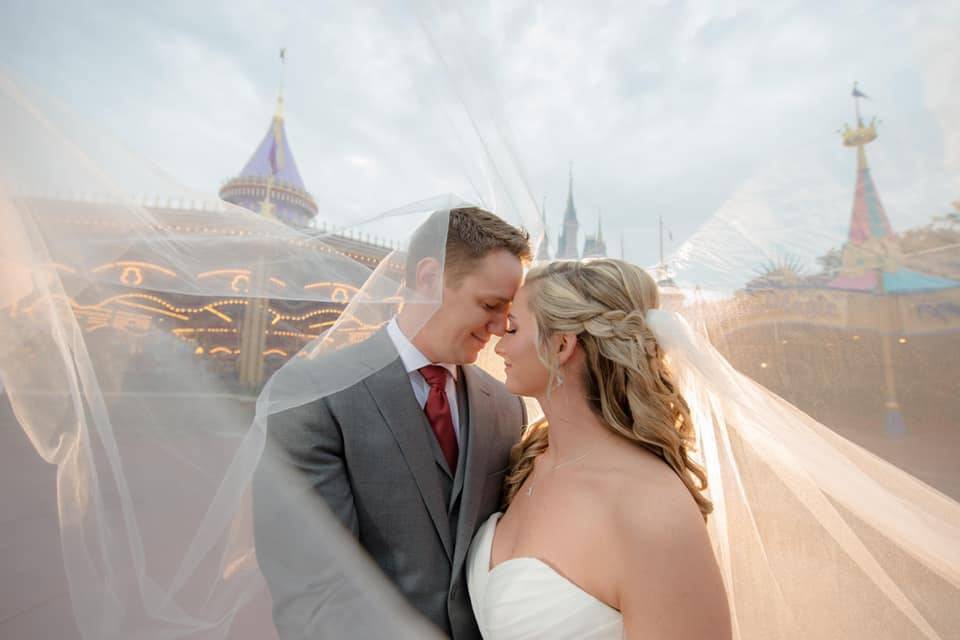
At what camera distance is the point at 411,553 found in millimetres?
1384

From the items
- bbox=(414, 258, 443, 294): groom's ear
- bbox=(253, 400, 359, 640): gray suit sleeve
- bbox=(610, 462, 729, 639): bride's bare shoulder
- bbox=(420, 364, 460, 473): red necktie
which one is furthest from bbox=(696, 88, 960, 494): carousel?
bbox=(253, 400, 359, 640): gray suit sleeve

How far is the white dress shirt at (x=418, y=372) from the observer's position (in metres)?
1.44

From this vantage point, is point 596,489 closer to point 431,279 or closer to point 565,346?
point 565,346

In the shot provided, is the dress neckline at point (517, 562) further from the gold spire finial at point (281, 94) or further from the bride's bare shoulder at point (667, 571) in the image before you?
the gold spire finial at point (281, 94)

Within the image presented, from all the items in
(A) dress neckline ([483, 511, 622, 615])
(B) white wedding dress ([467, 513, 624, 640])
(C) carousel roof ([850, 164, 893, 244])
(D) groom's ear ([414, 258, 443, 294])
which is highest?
(C) carousel roof ([850, 164, 893, 244])

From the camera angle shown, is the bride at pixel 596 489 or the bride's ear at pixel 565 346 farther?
the bride's ear at pixel 565 346

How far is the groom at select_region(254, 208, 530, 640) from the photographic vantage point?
1240 millimetres

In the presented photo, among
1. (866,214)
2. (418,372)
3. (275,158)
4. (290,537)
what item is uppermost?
(275,158)

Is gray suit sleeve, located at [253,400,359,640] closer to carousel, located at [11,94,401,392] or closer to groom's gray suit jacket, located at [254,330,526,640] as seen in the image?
groom's gray suit jacket, located at [254,330,526,640]

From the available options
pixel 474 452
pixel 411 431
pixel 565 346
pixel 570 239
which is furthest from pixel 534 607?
pixel 570 239

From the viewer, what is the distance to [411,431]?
1.46m

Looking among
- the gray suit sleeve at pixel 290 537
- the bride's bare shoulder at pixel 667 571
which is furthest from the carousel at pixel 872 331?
the gray suit sleeve at pixel 290 537

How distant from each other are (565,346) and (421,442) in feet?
1.92

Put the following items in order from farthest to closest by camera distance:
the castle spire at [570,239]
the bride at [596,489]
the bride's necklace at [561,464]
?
the castle spire at [570,239] < the bride's necklace at [561,464] < the bride at [596,489]
